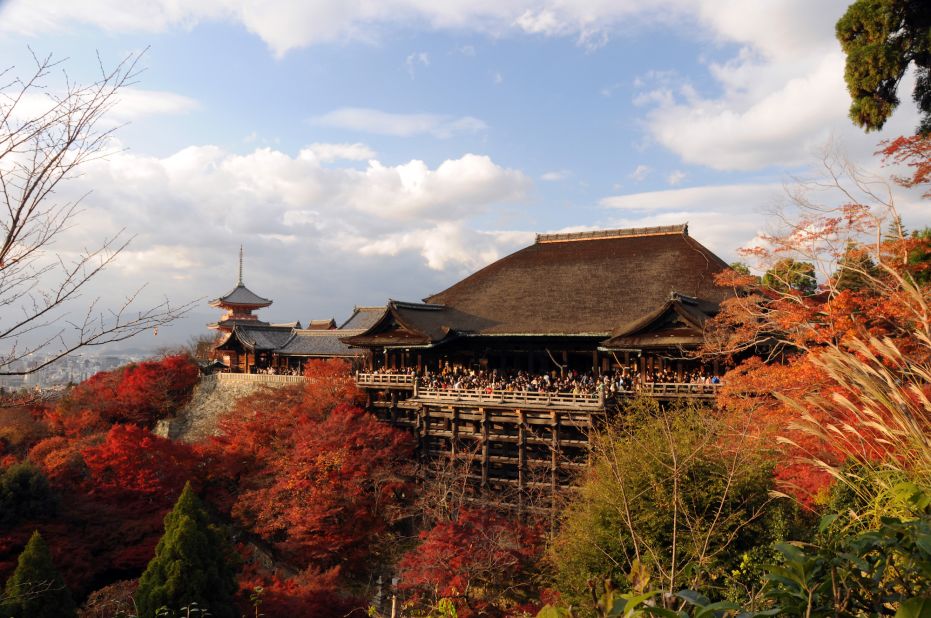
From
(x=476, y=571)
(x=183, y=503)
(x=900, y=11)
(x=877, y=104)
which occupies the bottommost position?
(x=476, y=571)

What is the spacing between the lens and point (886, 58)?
14609mm

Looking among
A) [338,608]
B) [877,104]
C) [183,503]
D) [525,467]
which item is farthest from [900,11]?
[183,503]

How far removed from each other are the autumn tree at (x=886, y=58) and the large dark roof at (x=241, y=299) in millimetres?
44962

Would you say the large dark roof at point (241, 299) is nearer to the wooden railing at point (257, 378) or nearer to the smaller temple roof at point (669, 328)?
the wooden railing at point (257, 378)

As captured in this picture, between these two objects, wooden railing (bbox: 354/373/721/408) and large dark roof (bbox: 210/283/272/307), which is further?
large dark roof (bbox: 210/283/272/307)

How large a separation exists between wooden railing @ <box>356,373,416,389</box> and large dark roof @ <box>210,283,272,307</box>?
30.1m

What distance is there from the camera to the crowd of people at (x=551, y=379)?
1881 cm

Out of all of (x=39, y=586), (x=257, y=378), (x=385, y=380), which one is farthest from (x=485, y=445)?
(x=257, y=378)

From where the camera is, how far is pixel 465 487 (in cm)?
1986

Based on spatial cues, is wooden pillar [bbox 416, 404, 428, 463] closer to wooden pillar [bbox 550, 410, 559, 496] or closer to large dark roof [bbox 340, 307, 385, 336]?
wooden pillar [bbox 550, 410, 559, 496]

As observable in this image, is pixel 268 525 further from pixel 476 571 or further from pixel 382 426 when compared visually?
pixel 476 571

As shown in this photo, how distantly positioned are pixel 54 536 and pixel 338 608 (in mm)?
8169

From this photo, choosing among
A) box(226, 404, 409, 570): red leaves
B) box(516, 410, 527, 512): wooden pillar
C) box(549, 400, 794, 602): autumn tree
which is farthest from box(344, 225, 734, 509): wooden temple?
box(549, 400, 794, 602): autumn tree

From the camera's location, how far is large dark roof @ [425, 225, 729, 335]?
2170cm
